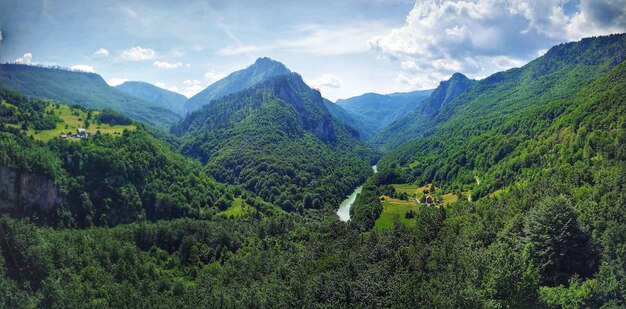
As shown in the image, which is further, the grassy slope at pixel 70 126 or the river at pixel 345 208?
the river at pixel 345 208

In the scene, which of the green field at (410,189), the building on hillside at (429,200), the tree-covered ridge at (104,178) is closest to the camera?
the tree-covered ridge at (104,178)

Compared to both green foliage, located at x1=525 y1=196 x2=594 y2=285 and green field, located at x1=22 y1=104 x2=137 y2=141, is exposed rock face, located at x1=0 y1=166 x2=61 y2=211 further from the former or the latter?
green foliage, located at x1=525 y1=196 x2=594 y2=285

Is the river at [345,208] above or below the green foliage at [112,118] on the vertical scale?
below

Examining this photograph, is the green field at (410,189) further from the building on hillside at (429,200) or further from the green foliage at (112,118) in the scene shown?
the green foliage at (112,118)

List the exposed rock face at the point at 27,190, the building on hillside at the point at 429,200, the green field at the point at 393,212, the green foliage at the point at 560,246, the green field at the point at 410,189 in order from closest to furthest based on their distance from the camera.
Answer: the green foliage at the point at 560,246 < the exposed rock face at the point at 27,190 < the green field at the point at 393,212 < the building on hillside at the point at 429,200 < the green field at the point at 410,189

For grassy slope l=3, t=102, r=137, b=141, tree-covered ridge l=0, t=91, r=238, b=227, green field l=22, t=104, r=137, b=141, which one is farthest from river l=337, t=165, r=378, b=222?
green field l=22, t=104, r=137, b=141

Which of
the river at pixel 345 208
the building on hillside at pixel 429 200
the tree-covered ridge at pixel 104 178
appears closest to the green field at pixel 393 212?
the building on hillside at pixel 429 200
